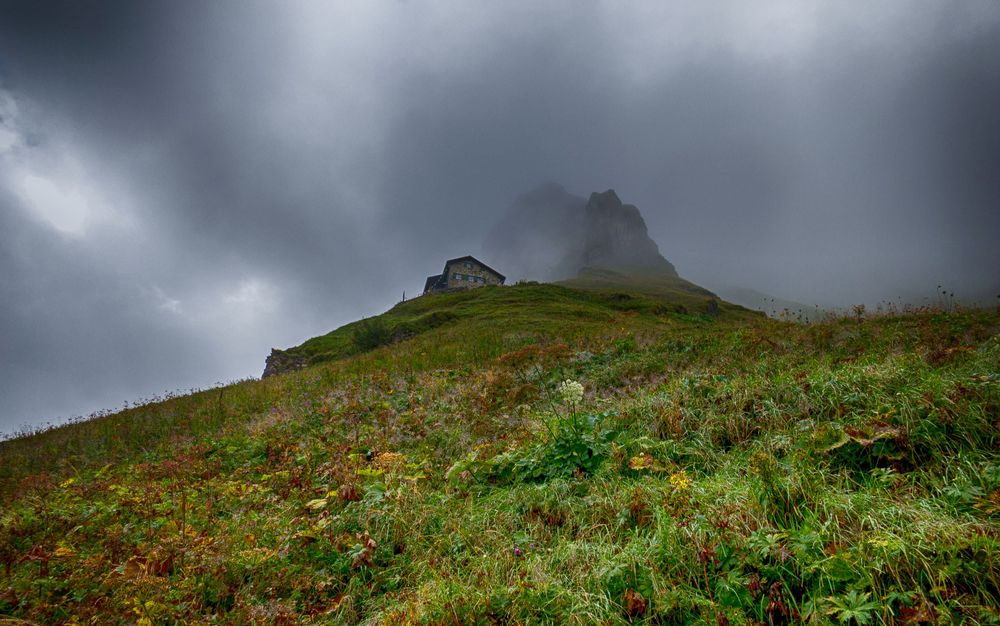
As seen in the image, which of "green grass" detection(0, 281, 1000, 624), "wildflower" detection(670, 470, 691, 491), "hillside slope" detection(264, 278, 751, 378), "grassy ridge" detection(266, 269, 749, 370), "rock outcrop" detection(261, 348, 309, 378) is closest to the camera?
"green grass" detection(0, 281, 1000, 624)

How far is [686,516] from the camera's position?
12.2ft

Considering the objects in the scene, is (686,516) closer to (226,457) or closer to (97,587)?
(97,587)

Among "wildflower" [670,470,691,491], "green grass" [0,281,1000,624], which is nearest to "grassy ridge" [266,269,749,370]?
"green grass" [0,281,1000,624]

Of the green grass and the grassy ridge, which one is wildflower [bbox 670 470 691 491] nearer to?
the green grass

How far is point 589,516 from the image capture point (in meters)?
4.33

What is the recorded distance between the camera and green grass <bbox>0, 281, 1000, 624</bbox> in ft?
9.20

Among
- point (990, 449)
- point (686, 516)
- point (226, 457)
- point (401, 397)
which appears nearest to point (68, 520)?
point (226, 457)

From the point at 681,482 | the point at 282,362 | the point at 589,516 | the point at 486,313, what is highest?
the point at 486,313

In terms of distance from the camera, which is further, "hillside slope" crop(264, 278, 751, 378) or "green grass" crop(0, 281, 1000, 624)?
"hillside slope" crop(264, 278, 751, 378)

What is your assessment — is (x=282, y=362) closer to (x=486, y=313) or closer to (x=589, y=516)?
(x=486, y=313)

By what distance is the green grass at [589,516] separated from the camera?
9.20ft

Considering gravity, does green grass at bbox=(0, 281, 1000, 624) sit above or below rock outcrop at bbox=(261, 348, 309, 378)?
below

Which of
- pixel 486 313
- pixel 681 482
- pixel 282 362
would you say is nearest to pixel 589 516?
pixel 681 482

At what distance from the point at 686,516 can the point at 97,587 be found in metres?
5.63
